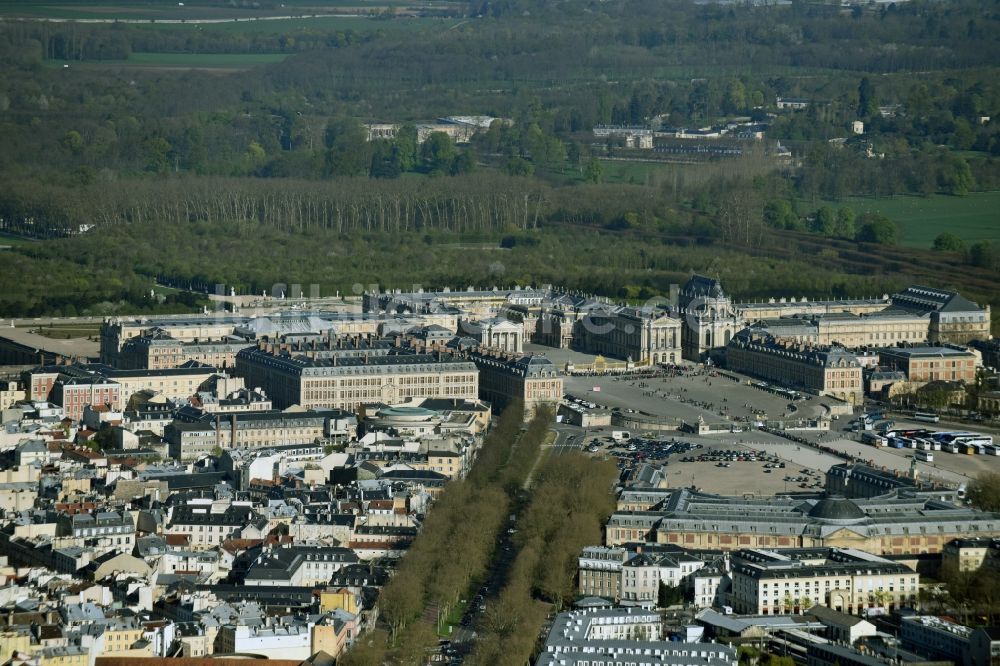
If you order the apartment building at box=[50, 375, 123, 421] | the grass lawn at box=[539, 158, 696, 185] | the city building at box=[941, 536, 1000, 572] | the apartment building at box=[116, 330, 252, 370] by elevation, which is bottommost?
the grass lawn at box=[539, 158, 696, 185]

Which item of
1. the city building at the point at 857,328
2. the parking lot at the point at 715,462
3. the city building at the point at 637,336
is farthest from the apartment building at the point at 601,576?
the city building at the point at 857,328

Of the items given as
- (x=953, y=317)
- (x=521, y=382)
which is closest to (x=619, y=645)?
(x=521, y=382)

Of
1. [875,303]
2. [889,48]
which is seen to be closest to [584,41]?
[889,48]

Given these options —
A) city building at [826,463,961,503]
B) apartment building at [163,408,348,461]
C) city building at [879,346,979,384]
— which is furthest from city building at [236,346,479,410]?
city building at [826,463,961,503]

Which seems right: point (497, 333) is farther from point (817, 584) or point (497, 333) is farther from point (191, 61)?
point (191, 61)

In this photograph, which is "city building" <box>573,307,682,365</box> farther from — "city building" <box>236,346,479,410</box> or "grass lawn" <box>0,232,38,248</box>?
"grass lawn" <box>0,232,38,248</box>
